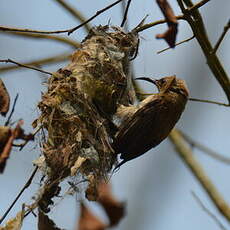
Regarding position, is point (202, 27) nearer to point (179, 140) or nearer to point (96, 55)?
point (96, 55)

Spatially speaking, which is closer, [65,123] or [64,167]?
[64,167]

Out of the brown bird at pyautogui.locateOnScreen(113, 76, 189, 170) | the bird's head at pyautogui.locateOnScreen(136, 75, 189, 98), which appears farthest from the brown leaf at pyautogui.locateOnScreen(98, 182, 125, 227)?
the bird's head at pyautogui.locateOnScreen(136, 75, 189, 98)

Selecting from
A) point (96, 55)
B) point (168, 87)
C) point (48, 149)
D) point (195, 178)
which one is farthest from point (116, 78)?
point (195, 178)

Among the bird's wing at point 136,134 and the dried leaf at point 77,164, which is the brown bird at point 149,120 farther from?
the dried leaf at point 77,164

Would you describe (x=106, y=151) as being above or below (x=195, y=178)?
above

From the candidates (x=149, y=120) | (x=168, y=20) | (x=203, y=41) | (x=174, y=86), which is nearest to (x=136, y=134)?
(x=149, y=120)

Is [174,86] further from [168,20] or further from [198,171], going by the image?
[168,20]

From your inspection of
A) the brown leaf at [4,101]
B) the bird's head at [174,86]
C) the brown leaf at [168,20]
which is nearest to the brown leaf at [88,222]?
the brown leaf at [168,20]

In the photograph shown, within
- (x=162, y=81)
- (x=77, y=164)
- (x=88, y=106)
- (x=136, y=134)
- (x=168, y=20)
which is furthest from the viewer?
(x=162, y=81)
